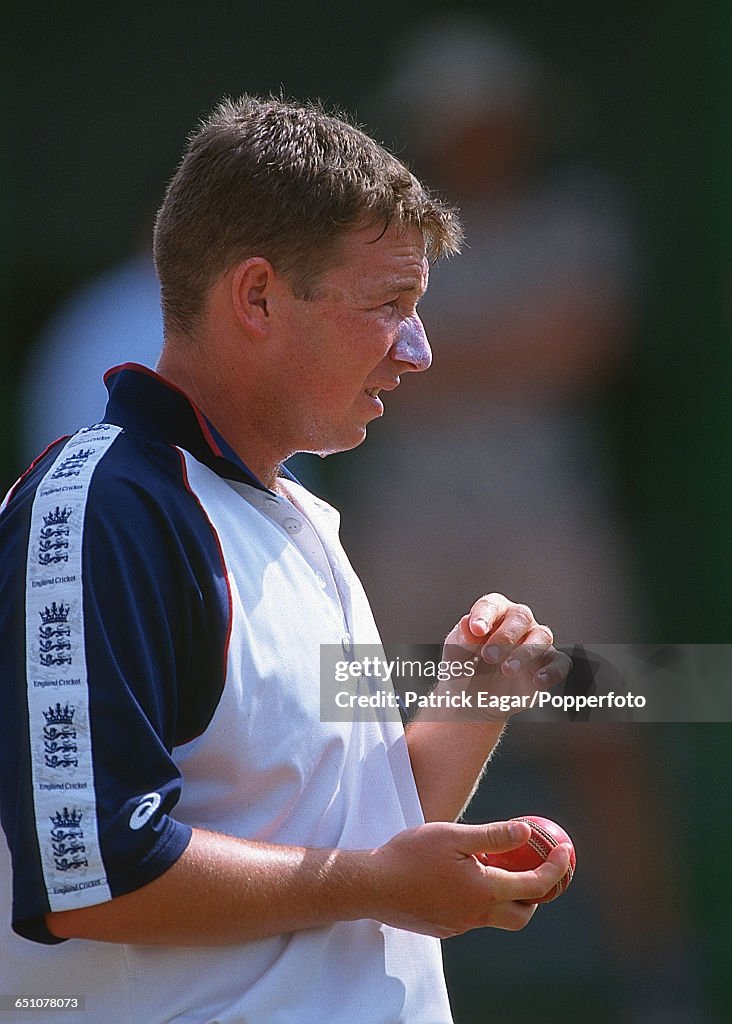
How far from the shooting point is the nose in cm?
157

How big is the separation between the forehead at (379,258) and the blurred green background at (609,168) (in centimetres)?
158

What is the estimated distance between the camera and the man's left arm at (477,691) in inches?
67.1

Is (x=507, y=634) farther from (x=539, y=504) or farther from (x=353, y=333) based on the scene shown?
(x=539, y=504)

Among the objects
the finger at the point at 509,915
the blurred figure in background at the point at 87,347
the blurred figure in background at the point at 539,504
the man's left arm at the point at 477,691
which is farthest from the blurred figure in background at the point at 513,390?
the finger at the point at 509,915

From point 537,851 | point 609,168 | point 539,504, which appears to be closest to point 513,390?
point 539,504

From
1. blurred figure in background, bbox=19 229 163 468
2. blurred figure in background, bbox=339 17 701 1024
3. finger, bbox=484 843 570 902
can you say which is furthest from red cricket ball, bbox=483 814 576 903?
blurred figure in background, bbox=339 17 701 1024

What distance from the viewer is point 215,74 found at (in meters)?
3.28

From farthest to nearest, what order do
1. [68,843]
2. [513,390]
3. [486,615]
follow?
[513,390], [486,615], [68,843]

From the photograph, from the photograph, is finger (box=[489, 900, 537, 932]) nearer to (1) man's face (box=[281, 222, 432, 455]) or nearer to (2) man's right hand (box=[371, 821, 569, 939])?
(2) man's right hand (box=[371, 821, 569, 939])

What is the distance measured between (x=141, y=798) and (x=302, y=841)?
0.24m

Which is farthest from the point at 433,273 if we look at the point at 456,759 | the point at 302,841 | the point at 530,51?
the point at 302,841

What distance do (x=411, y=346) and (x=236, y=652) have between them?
18.9 inches

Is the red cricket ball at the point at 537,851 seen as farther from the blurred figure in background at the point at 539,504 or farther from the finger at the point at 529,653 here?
the blurred figure in background at the point at 539,504

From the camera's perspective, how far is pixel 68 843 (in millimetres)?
1158
